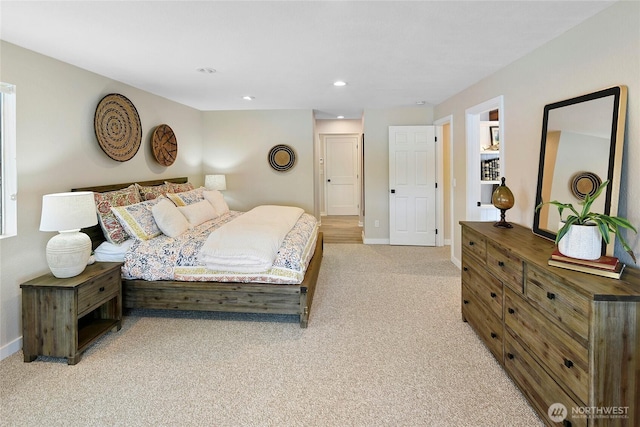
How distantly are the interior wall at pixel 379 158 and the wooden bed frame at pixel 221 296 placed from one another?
3013mm

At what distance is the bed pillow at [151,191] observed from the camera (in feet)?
12.0

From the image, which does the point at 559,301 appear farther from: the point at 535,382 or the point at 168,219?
the point at 168,219

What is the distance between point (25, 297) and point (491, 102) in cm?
435

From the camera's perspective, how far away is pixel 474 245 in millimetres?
2580

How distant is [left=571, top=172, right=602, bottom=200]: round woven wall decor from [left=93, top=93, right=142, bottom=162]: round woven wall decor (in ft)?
13.1

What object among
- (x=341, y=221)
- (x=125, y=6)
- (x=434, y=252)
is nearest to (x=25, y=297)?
(x=125, y=6)

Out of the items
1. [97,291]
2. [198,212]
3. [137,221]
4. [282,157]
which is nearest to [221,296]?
[97,291]

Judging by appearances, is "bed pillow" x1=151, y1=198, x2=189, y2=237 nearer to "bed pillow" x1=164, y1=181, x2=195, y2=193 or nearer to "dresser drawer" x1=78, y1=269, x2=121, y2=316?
"dresser drawer" x1=78, y1=269, x2=121, y2=316

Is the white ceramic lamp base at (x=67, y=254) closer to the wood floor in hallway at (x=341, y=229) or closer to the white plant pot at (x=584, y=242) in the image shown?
the white plant pot at (x=584, y=242)

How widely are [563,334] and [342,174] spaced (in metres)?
7.34

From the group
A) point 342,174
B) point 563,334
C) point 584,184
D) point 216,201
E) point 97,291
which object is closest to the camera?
point 563,334

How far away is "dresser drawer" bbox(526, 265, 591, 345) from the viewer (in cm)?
137

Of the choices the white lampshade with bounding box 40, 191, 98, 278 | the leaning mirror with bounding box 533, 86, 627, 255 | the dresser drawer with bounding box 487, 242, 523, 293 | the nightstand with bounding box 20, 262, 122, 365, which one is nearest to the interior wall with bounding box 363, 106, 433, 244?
the leaning mirror with bounding box 533, 86, 627, 255

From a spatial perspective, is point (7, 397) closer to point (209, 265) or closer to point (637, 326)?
point (209, 265)
